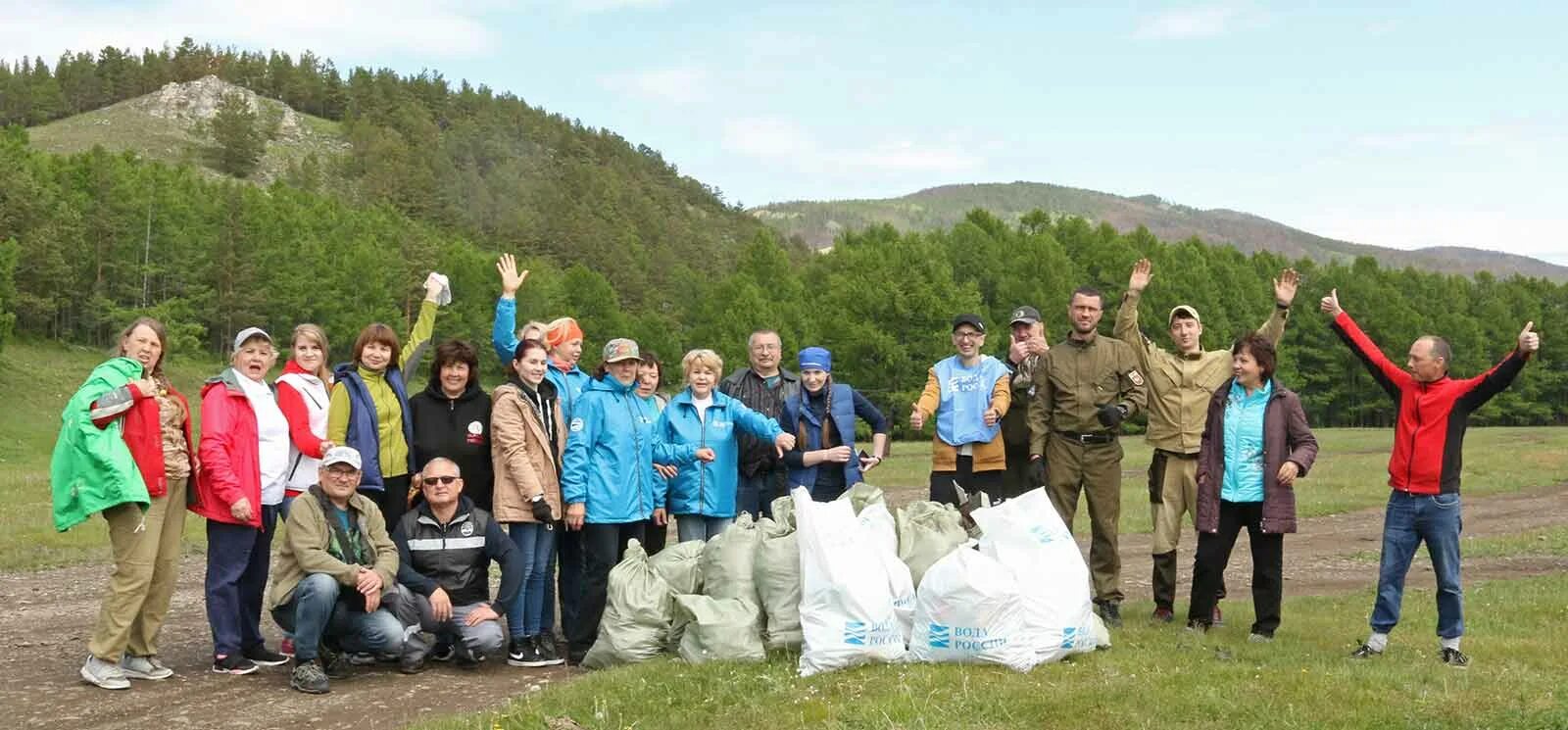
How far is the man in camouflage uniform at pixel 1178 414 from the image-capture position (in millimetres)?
8125

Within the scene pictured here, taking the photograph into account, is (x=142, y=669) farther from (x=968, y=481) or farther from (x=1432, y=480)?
(x=1432, y=480)

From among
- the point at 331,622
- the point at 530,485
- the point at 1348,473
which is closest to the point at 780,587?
the point at 530,485

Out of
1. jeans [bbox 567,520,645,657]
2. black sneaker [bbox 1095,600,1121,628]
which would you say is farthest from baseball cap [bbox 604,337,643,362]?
black sneaker [bbox 1095,600,1121,628]

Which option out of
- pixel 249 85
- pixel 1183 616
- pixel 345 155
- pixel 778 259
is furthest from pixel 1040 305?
pixel 249 85

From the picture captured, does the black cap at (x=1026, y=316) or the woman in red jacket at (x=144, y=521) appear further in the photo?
the black cap at (x=1026, y=316)

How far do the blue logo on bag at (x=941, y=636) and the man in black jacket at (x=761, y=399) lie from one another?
241cm

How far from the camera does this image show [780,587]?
22.6ft

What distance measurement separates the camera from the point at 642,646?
7047 mm

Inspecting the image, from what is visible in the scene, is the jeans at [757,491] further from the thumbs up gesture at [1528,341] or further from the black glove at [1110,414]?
the thumbs up gesture at [1528,341]

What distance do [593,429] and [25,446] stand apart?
109 feet

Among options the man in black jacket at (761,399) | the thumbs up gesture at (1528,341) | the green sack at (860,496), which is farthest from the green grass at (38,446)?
the thumbs up gesture at (1528,341)

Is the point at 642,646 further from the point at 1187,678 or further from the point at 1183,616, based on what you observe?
the point at 1183,616

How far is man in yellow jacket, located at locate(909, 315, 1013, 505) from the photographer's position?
330 inches

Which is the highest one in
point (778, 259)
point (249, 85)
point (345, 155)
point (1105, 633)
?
point (249, 85)
